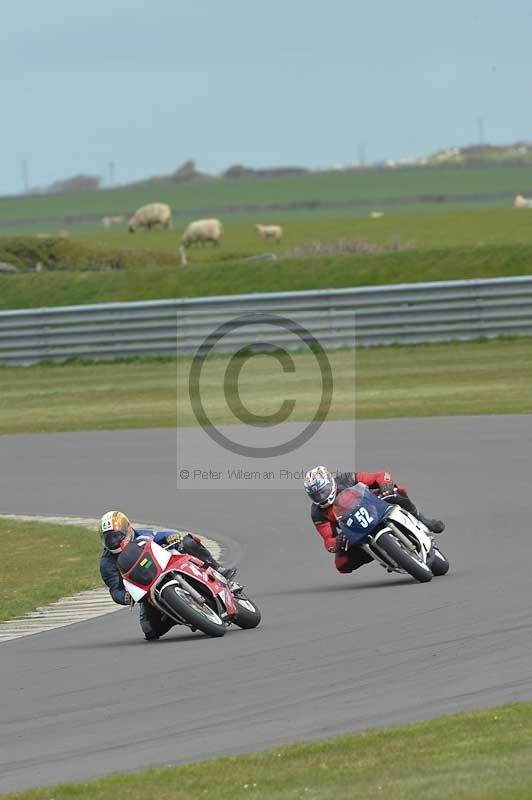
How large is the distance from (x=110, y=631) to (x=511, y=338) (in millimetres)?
18786

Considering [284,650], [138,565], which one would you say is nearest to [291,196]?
[138,565]

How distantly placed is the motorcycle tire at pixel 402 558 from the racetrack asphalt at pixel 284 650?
0.14 metres

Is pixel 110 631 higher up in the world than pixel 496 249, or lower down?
lower down

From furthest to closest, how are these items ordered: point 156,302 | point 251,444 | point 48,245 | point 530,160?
point 530,160
point 48,245
point 156,302
point 251,444

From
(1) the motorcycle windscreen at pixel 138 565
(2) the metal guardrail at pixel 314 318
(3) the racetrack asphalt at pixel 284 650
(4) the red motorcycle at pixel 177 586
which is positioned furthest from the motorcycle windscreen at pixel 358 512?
(2) the metal guardrail at pixel 314 318

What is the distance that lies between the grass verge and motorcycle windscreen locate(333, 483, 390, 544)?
2.72m

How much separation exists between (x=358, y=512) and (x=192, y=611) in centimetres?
219

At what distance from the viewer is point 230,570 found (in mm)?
12156

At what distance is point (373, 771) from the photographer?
7707 mm

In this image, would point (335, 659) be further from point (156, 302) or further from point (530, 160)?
point (530, 160)

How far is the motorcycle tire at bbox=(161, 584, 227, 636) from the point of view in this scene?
11.8 metres

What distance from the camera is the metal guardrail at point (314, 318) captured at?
99.6ft

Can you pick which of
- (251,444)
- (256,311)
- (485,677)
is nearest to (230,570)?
(485,677)

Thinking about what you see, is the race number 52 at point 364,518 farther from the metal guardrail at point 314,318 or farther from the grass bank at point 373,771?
the metal guardrail at point 314,318
